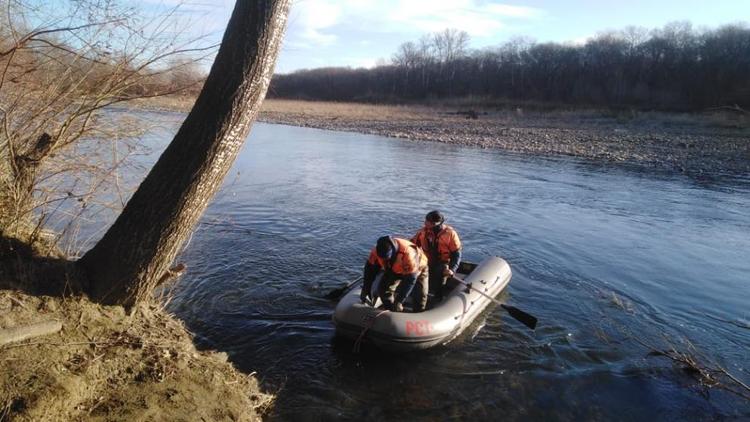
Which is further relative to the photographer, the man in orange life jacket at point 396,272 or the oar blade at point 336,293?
the oar blade at point 336,293

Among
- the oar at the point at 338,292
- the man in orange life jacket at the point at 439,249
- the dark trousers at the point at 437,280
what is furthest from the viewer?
the dark trousers at the point at 437,280

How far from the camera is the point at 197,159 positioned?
3875 millimetres

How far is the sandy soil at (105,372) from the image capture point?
10.5 feet

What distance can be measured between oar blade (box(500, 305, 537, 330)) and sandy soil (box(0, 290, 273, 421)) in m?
3.77

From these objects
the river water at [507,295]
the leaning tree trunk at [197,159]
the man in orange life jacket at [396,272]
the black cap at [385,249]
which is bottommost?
the river water at [507,295]

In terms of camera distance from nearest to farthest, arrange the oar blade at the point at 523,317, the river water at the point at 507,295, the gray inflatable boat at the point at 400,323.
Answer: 1. the river water at the point at 507,295
2. the gray inflatable boat at the point at 400,323
3. the oar blade at the point at 523,317

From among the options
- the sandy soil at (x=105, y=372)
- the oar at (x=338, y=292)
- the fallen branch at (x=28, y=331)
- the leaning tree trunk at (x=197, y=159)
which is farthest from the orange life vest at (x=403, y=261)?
the fallen branch at (x=28, y=331)

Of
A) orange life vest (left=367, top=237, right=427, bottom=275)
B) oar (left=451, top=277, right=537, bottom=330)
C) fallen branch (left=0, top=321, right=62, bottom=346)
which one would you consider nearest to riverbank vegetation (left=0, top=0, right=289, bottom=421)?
fallen branch (left=0, top=321, right=62, bottom=346)

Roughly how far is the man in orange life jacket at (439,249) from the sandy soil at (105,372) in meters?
3.77

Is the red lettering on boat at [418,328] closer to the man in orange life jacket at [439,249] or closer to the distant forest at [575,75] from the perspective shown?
the man in orange life jacket at [439,249]

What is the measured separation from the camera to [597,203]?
49.1 feet

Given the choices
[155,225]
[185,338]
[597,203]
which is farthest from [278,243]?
[597,203]

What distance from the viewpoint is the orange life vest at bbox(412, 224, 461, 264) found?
757 cm

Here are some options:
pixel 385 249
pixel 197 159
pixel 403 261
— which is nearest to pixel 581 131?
pixel 403 261
